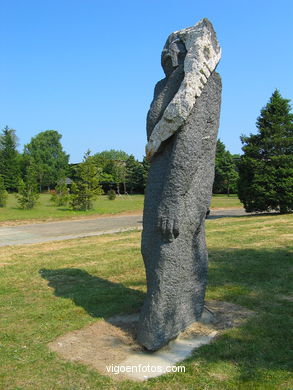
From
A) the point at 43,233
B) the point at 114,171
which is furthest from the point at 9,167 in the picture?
the point at 43,233

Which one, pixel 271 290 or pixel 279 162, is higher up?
pixel 279 162

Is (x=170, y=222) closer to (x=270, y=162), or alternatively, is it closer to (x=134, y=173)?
(x=270, y=162)

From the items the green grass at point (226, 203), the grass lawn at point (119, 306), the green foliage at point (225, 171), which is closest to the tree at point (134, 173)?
the green foliage at point (225, 171)

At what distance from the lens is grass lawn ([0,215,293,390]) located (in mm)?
3398

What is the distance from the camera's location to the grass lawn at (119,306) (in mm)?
3398

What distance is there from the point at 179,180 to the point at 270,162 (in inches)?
651

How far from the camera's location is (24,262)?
864 centimetres

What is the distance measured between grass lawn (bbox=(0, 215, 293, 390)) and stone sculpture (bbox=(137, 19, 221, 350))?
59 cm

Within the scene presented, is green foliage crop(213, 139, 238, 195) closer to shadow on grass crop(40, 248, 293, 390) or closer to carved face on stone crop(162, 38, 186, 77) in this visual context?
shadow on grass crop(40, 248, 293, 390)

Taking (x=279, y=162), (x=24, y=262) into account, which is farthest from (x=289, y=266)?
(x=279, y=162)

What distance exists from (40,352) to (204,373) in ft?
5.82

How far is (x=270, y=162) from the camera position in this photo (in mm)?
19312

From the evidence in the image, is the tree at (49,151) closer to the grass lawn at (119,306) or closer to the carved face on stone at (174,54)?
the grass lawn at (119,306)

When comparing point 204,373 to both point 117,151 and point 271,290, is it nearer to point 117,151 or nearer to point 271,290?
point 271,290
